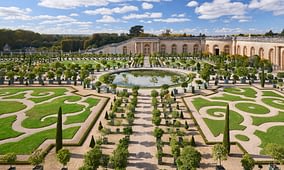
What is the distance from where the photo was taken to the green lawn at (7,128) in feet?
68.2

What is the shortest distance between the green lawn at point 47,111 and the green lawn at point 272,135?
16.7 metres

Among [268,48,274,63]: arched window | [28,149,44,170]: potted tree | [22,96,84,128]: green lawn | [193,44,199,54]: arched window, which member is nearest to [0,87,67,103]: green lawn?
[22,96,84,128]: green lawn

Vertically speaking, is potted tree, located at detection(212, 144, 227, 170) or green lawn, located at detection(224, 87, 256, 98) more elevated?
green lawn, located at detection(224, 87, 256, 98)

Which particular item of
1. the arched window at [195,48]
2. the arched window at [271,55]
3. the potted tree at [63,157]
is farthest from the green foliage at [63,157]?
the arched window at [195,48]

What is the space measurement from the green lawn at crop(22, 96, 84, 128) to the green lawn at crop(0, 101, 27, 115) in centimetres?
155

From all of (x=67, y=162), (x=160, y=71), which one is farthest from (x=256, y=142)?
(x=160, y=71)

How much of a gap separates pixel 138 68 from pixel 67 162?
4284cm

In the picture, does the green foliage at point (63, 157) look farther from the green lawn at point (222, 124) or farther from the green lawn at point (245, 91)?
the green lawn at point (245, 91)

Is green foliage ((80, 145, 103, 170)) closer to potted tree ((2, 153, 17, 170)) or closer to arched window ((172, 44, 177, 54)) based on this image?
potted tree ((2, 153, 17, 170))

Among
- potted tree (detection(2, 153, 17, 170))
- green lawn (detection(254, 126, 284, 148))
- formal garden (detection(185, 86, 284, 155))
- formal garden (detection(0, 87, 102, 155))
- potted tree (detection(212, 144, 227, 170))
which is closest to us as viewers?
potted tree (detection(2, 153, 17, 170))

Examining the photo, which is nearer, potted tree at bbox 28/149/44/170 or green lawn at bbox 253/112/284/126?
potted tree at bbox 28/149/44/170

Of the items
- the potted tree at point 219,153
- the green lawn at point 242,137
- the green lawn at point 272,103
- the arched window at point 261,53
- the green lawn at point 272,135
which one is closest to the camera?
the potted tree at point 219,153

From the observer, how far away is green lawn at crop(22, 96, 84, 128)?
2344 centimetres

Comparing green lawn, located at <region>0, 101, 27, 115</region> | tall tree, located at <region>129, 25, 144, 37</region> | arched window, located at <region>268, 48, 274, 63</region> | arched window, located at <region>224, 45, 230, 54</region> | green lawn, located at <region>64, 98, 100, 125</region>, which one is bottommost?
green lawn, located at <region>64, 98, 100, 125</region>
